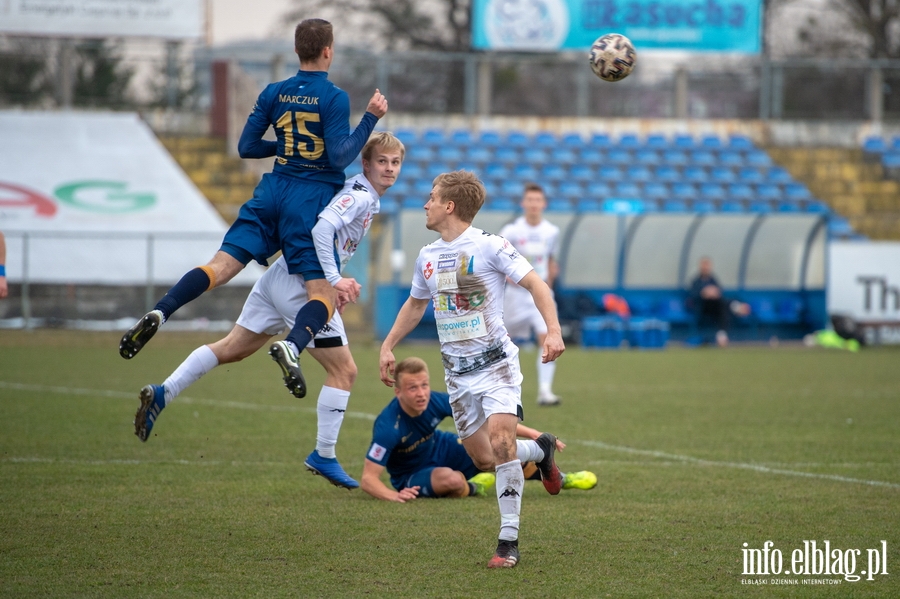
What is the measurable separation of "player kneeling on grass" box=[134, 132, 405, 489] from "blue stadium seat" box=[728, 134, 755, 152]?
77.6 feet

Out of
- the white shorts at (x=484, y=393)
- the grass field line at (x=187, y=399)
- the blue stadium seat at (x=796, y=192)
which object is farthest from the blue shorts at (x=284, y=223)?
the blue stadium seat at (x=796, y=192)

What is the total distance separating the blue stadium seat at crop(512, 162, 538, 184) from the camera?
25.6 meters

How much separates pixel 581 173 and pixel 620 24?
4599mm

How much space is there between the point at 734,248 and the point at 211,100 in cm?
1327

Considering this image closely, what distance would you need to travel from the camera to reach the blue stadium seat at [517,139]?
1080 inches

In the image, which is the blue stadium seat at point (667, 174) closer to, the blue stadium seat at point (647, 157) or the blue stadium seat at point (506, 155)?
the blue stadium seat at point (647, 157)

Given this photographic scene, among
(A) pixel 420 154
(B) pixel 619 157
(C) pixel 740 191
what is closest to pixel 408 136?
(A) pixel 420 154

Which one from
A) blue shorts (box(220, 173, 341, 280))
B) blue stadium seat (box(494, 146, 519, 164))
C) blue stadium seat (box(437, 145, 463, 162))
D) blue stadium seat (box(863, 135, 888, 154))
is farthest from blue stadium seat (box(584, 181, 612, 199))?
blue shorts (box(220, 173, 341, 280))

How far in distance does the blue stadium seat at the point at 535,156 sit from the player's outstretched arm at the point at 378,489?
20749 millimetres

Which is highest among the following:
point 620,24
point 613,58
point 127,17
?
point 620,24

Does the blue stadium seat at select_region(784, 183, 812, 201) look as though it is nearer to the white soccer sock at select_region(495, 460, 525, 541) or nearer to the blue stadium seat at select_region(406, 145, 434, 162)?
the blue stadium seat at select_region(406, 145, 434, 162)

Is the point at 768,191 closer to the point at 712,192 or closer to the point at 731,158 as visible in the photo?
the point at 712,192

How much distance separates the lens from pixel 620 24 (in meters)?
27.8

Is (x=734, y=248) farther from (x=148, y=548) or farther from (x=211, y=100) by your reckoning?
(x=148, y=548)
